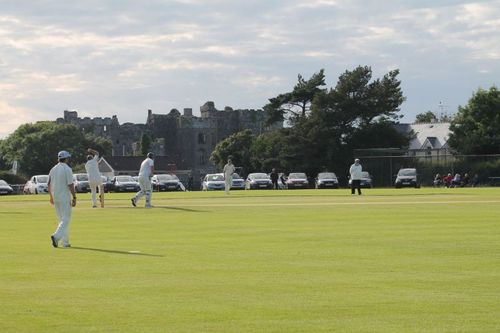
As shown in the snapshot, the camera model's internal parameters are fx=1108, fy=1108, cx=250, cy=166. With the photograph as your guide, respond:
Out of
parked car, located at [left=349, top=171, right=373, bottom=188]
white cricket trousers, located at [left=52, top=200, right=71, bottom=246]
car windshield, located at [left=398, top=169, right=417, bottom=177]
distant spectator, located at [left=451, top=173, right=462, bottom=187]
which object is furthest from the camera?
parked car, located at [left=349, top=171, right=373, bottom=188]

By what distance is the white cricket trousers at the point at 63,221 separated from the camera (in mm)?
20500

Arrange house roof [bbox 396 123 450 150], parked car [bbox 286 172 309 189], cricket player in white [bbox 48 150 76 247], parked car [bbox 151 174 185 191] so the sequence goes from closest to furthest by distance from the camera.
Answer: cricket player in white [bbox 48 150 76 247] → parked car [bbox 151 174 185 191] → parked car [bbox 286 172 309 189] → house roof [bbox 396 123 450 150]

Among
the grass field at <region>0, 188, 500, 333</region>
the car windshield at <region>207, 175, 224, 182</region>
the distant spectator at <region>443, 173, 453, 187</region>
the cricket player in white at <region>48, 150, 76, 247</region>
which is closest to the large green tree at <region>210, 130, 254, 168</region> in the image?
the car windshield at <region>207, 175, 224, 182</region>

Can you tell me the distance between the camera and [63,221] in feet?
68.1

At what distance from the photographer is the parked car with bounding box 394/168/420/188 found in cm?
7962

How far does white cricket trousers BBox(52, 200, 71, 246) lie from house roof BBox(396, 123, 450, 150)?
12793 cm

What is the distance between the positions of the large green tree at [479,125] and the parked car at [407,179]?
80.5 ft

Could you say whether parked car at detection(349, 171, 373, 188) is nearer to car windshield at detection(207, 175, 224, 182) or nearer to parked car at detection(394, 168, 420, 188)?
parked car at detection(394, 168, 420, 188)

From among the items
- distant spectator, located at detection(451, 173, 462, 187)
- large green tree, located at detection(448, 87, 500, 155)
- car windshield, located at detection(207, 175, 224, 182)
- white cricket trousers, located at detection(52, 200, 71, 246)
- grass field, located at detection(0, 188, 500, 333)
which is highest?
large green tree, located at detection(448, 87, 500, 155)

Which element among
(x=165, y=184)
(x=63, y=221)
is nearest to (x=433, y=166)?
(x=165, y=184)

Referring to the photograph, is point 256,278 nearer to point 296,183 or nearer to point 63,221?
point 63,221

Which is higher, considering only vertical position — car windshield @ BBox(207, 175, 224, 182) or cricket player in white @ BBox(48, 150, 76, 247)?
car windshield @ BBox(207, 175, 224, 182)

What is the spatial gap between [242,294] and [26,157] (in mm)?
157619

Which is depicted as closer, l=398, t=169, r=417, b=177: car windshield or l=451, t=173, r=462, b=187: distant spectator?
l=451, t=173, r=462, b=187: distant spectator
